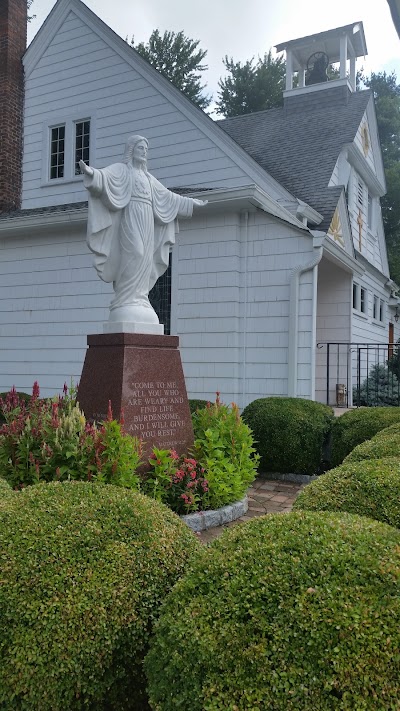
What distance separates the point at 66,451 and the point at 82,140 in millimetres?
9987

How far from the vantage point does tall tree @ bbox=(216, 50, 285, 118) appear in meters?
30.7

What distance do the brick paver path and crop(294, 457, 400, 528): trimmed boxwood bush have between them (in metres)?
2.26

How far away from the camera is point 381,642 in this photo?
1.67 meters

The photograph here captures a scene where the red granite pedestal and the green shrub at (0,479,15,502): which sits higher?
the red granite pedestal

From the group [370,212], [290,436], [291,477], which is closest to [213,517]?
[290,436]

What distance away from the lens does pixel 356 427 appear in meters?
7.23

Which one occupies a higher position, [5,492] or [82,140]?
[82,140]

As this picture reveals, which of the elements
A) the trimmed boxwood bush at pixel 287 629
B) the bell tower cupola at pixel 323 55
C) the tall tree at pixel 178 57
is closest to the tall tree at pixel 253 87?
the tall tree at pixel 178 57

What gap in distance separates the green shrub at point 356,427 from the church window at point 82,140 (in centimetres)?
862

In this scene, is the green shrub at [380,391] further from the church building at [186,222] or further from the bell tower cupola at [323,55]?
the bell tower cupola at [323,55]

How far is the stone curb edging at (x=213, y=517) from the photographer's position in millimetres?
5273

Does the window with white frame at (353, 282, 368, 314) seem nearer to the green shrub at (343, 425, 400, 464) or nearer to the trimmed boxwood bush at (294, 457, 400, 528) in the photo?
the green shrub at (343, 425, 400, 464)

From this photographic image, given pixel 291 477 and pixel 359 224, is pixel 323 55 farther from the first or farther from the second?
pixel 291 477

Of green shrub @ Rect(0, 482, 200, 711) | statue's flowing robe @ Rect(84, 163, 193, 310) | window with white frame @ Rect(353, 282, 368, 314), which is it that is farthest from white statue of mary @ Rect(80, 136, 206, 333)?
window with white frame @ Rect(353, 282, 368, 314)
